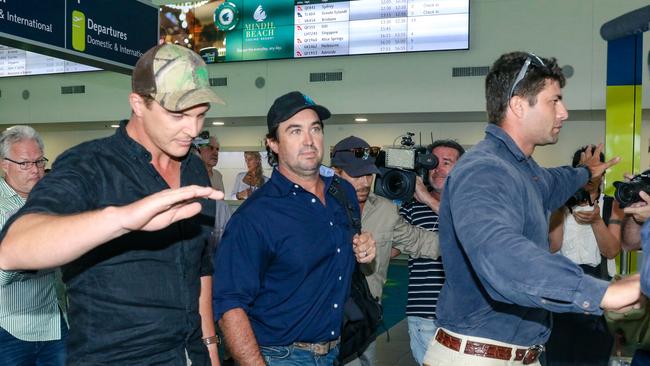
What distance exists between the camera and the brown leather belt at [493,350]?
2166 millimetres

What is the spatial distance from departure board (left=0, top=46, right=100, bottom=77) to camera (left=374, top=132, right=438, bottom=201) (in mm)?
11744

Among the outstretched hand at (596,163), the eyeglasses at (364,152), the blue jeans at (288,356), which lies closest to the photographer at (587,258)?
the outstretched hand at (596,163)

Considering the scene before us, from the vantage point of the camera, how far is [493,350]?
2162 millimetres

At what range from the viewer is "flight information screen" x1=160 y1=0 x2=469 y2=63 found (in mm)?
10797

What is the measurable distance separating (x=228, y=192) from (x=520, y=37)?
713cm

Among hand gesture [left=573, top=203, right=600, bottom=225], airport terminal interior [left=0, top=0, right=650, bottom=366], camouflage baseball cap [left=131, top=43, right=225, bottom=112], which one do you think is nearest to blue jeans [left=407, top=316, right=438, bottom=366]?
hand gesture [left=573, top=203, right=600, bottom=225]

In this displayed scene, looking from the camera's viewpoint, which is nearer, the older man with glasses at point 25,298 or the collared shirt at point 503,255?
the collared shirt at point 503,255

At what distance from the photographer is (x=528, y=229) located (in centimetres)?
208

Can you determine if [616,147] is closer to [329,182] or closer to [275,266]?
[329,182]

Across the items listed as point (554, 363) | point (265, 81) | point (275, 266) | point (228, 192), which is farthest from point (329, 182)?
point (228, 192)

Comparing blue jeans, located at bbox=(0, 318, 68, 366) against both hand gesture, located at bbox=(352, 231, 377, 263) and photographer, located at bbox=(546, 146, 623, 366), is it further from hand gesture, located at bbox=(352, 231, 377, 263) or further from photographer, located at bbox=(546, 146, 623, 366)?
photographer, located at bbox=(546, 146, 623, 366)

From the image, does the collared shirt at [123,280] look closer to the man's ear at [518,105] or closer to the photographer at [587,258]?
the man's ear at [518,105]

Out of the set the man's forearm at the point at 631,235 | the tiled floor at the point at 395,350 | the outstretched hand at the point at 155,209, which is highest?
the outstretched hand at the point at 155,209

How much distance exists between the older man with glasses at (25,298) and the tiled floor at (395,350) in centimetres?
335
